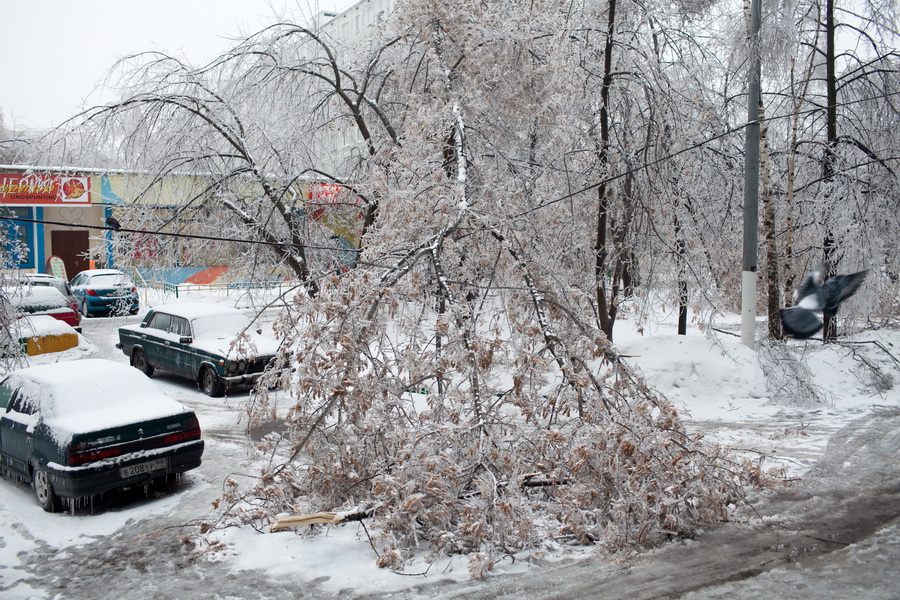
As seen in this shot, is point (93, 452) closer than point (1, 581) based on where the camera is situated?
No

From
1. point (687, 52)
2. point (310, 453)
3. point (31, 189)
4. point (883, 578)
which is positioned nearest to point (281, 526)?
point (310, 453)

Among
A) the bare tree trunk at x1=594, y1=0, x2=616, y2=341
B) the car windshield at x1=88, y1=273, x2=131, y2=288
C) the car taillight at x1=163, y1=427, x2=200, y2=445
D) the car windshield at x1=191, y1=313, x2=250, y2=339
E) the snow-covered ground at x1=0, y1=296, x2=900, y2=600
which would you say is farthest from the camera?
the car windshield at x1=88, y1=273, x2=131, y2=288

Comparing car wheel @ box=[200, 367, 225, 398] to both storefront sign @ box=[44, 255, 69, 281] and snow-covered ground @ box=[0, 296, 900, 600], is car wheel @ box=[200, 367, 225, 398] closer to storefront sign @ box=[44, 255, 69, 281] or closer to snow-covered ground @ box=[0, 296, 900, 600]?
snow-covered ground @ box=[0, 296, 900, 600]

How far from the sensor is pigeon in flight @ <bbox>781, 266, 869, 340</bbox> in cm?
765

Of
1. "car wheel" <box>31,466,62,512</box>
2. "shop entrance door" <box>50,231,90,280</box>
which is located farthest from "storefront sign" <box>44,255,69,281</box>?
"car wheel" <box>31,466,62,512</box>

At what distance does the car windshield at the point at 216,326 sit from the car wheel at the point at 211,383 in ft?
2.50

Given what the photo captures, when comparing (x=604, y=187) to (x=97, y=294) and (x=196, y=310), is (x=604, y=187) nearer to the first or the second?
(x=196, y=310)

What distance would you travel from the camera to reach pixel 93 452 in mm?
7535

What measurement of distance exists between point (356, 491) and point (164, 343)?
344 inches

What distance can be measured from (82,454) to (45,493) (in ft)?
2.69

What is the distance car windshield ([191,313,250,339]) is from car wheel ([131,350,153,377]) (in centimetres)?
185

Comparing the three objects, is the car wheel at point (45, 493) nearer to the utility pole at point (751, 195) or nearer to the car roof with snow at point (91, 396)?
the car roof with snow at point (91, 396)

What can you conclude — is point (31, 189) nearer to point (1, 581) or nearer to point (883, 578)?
point (1, 581)

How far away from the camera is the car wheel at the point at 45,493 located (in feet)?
25.2
